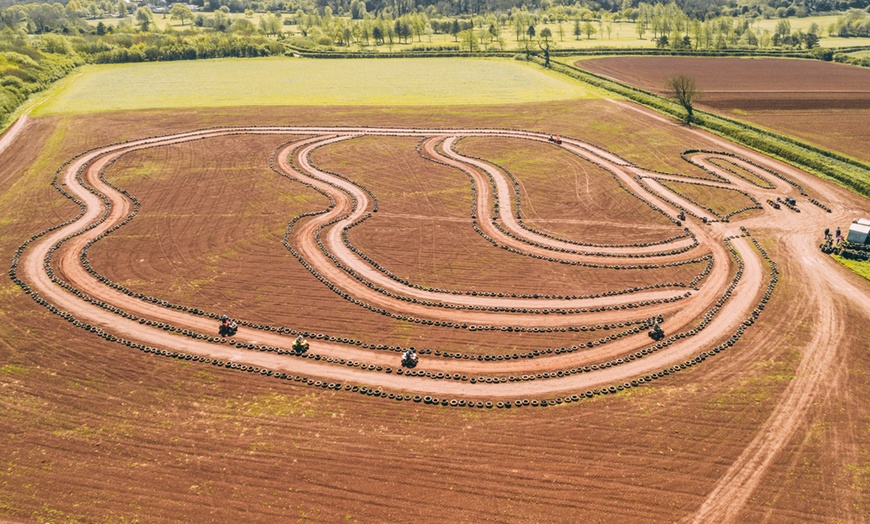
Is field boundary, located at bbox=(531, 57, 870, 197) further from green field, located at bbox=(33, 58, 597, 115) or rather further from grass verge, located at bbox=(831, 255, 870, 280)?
grass verge, located at bbox=(831, 255, 870, 280)

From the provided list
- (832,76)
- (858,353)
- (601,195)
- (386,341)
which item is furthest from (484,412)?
(832,76)

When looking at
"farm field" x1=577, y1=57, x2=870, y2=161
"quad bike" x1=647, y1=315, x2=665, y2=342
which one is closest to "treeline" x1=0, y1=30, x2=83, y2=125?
"quad bike" x1=647, y1=315, x2=665, y2=342

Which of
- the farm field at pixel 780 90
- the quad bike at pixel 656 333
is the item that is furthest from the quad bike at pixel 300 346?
the farm field at pixel 780 90

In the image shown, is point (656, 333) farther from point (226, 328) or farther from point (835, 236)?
point (226, 328)

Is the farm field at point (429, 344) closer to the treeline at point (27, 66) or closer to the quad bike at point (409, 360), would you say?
the quad bike at point (409, 360)

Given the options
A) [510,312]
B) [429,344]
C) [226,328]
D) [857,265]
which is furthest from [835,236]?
[226,328]

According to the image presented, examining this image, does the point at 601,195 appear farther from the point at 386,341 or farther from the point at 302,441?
the point at 302,441
